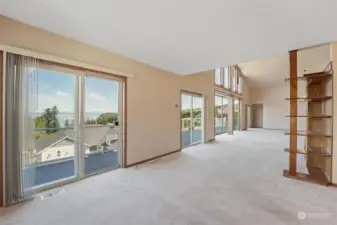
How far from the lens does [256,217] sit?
2188 mm

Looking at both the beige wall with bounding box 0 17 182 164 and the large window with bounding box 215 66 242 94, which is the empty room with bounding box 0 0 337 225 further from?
the large window with bounding box 215 66 242 94

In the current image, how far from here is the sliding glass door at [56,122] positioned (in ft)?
8.39

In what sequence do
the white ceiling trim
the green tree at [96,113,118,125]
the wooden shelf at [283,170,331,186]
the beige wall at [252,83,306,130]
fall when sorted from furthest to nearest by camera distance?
the beige wall at [252,83,306,130], the green tree at [96,113,118,125], the wooden shelf at [283,170,331,186], the white ceiling trim

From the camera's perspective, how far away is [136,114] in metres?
4.45

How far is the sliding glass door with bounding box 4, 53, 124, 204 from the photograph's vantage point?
2.56m

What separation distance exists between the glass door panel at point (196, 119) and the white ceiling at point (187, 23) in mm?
3660

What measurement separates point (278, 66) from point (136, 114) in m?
10.2

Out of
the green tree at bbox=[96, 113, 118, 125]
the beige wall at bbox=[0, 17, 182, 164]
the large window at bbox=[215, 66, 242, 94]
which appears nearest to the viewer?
the beige wall at bbox=[0, 17, 182, 164]

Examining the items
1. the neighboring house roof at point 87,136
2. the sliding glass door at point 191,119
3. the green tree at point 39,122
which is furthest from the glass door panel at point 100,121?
the sliding glass door at point 191,119

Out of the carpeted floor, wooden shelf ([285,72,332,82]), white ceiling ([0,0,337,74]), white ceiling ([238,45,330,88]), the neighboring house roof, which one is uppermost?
white ceiling ([238,45,330,88])

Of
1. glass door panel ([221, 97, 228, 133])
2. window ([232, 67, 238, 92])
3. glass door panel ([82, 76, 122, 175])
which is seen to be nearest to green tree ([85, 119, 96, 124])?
glass door panel ([82, 76, 122, 175])

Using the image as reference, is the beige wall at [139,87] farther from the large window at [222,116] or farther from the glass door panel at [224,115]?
the glass door panel at [224,115]

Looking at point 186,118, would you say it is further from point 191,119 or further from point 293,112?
point 293,112

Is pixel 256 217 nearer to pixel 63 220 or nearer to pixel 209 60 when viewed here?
pixel 63 220
